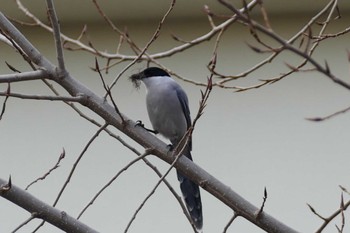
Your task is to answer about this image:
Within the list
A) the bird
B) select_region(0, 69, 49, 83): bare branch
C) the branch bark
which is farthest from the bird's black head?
select_region(0, 69, 49, 83): bare branch

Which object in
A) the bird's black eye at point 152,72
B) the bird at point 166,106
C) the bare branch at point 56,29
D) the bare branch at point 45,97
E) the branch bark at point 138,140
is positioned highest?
the bird's black eye at point 152,72

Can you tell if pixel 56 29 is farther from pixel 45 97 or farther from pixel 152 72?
pixel 152 72

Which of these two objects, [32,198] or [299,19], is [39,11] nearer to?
[299,19]

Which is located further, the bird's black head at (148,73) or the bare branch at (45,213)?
the bird's black head at (148,73)

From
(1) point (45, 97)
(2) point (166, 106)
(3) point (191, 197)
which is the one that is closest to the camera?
(1) point (45, 97)

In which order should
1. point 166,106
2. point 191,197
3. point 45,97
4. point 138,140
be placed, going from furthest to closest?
point 166,106 → point 191,197 → point 138,140 → point 45,97

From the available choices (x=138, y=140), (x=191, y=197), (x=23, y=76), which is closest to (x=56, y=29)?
(x=23, y=76)

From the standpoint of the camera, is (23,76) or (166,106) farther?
(166,106)

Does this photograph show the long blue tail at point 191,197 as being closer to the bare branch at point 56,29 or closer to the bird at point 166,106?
the bird at point 166,106

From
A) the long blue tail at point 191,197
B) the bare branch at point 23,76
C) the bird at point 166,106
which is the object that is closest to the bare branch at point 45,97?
the bare branch at point 23,76

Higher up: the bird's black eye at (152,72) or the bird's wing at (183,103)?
the bird's black eye at (152,72)

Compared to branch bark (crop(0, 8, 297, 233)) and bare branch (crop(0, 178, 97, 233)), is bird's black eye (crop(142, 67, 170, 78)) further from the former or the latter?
bare branch (crop(0, 178, 97, 233))

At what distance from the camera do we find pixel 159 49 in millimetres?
3201

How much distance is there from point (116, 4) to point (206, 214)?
0.94 metres
